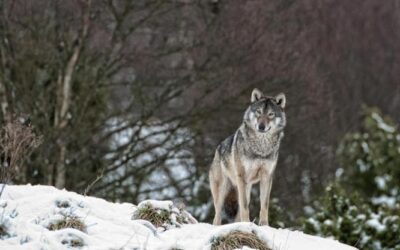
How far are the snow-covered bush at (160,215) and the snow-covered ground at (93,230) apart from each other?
0.22 feet

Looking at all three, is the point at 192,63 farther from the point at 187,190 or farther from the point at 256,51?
the point at 187,190

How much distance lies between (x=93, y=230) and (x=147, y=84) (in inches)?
445

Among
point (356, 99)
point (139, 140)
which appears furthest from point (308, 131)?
point (356, 99)

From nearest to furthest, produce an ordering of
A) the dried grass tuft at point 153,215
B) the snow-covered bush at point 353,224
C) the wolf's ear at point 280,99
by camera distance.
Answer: the dried grass tuft at point 153,215
the wolf's ear at point 280,99
the snow-covered bush at point 353,224

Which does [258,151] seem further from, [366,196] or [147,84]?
[366,196]

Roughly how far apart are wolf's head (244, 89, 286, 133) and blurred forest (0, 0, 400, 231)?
7313 mm

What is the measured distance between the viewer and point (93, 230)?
264 inches

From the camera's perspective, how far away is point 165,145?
58.9 ft

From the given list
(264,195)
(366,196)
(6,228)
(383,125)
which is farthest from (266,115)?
(383,125)

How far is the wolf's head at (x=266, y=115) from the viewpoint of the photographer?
31.9ft

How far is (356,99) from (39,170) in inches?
656

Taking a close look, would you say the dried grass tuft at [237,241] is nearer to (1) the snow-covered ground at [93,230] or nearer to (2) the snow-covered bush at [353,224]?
(1) the snow-covered ground at [93,230]

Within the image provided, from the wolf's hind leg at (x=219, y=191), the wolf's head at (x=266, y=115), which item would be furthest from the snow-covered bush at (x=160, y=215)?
the wolf's hind leg at (x=219, y=191)

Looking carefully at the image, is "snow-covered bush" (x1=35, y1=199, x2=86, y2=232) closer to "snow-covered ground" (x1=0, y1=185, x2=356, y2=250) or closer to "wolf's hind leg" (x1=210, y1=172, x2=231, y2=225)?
"snow-covered ground" (x1=0, y1=185, x2=356, y2=250)
